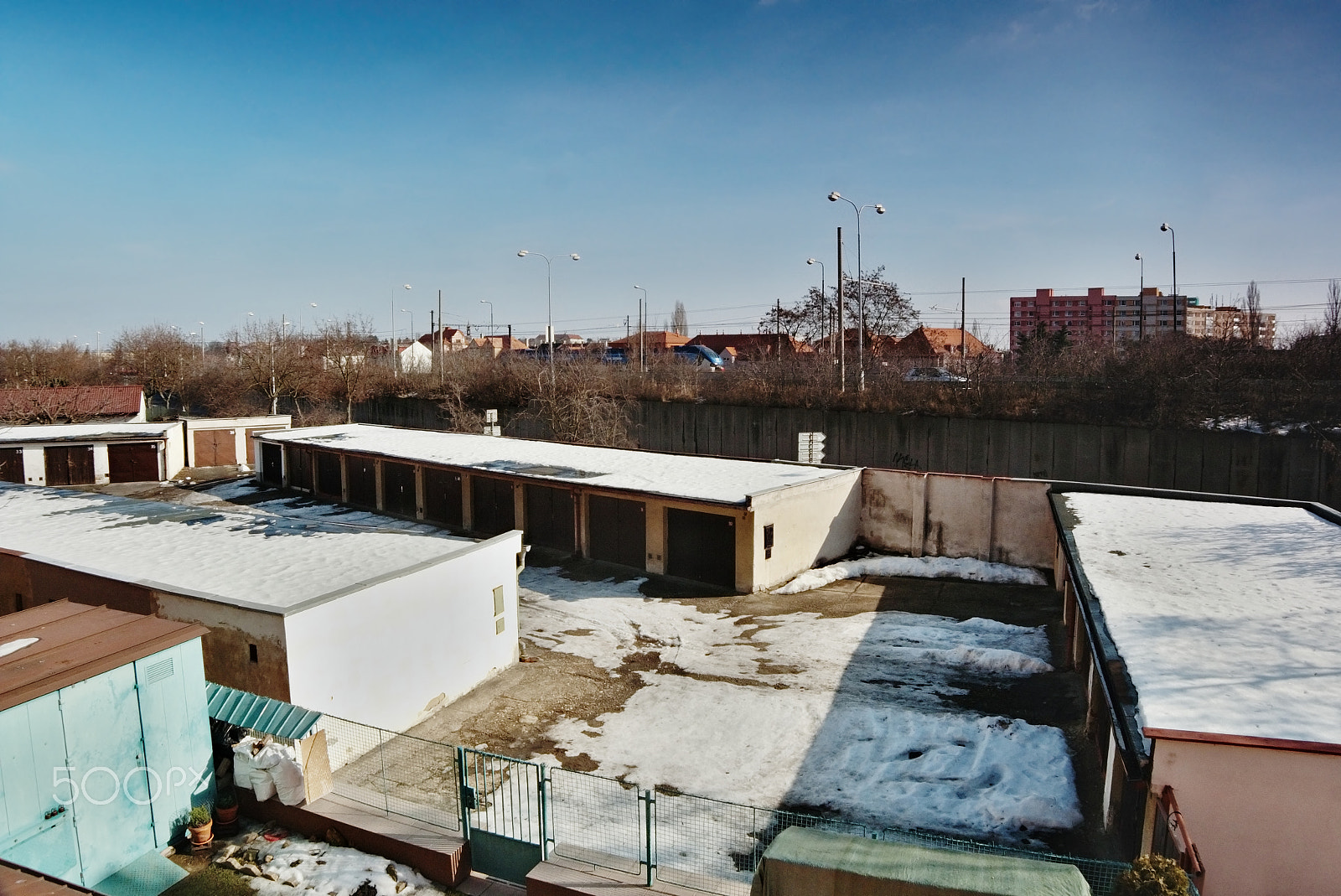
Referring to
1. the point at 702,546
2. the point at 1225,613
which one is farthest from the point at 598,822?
the point at 702,546

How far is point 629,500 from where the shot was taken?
1994 cm

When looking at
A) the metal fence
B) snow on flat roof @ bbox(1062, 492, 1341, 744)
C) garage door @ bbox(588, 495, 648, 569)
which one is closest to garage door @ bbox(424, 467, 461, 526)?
garage door @ bbox(588, 495, 648, 569)

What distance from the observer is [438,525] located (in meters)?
24.5

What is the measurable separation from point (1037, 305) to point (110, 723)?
12323 centimetres

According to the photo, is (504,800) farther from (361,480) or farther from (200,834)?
(361,480)

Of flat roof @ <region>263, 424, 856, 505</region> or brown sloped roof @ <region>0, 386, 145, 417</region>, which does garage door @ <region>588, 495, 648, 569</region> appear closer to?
flat roof @ <region>263, 424, 856, 505</region>

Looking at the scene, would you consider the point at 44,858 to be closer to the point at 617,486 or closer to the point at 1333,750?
the point at 1333,750

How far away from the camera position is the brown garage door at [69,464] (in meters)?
31.8

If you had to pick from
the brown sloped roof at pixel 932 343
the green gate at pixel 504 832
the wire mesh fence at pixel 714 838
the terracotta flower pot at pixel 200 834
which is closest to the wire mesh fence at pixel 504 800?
the green gate at pixel 504 832

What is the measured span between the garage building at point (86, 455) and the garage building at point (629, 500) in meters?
10.4

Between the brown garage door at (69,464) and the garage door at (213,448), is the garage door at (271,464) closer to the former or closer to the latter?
the garage door at (213,448)

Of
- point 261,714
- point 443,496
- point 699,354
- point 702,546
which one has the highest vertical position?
point 699,354

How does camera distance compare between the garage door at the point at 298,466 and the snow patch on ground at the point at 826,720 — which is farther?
the garage door at the point at 298,466

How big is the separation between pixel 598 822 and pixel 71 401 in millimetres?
45413
